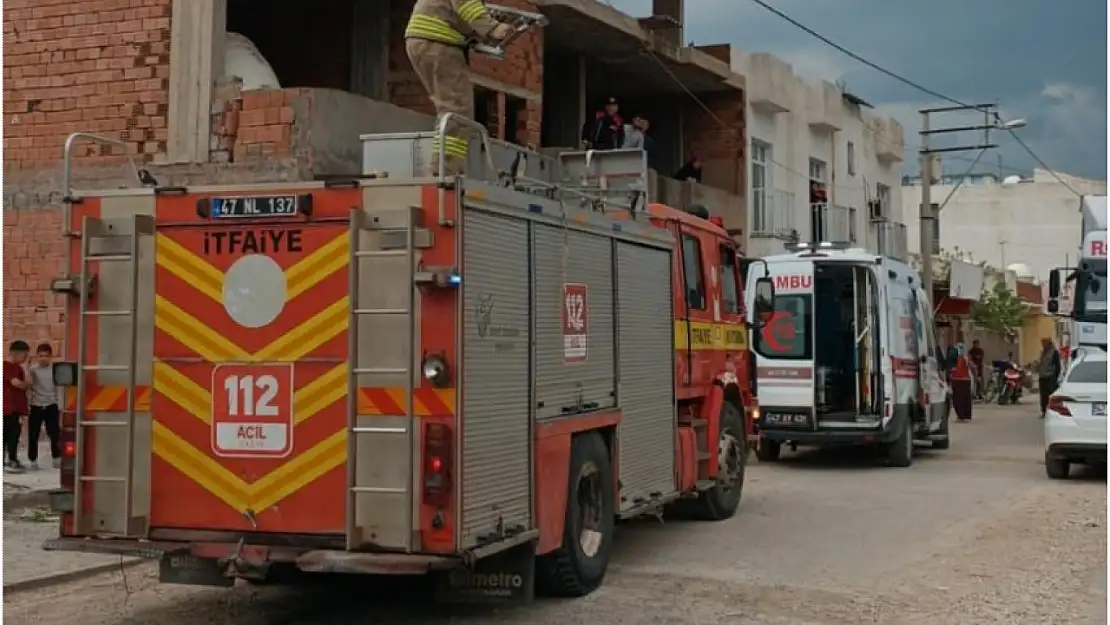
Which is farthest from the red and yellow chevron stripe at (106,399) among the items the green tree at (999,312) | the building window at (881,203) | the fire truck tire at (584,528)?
the green tree at (999,312)

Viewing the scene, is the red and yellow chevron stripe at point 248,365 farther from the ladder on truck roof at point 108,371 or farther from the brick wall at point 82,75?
the brick wall at point 82,75

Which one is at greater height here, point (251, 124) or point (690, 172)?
point (690, 172)

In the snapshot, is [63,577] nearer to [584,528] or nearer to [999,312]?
[584,528]

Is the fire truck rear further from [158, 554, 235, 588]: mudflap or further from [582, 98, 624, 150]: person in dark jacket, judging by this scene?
[582, 98, 624, 150]: person in dark jacket

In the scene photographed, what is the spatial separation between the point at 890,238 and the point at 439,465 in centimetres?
3541

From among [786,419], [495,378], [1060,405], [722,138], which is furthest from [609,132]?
[495,378]

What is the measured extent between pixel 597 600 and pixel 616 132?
14.4 metres

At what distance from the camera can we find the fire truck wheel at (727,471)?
1163 centimetres

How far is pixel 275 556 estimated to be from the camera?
6645mm

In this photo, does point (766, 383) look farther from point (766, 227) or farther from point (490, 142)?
point (766, 227)

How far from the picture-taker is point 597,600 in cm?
821

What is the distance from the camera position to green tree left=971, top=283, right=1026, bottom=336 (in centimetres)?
4584

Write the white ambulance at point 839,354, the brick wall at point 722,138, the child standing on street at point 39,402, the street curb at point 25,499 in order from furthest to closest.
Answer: the brick wall at point 722,138
the white ambulance at point 839,354
the child standing on street at point 39,402
the street curb at point 25,499

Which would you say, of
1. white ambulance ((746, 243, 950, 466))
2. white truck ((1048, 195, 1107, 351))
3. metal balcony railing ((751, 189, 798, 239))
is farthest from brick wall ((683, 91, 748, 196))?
white ambulance ((746, 243, 950, 466))
